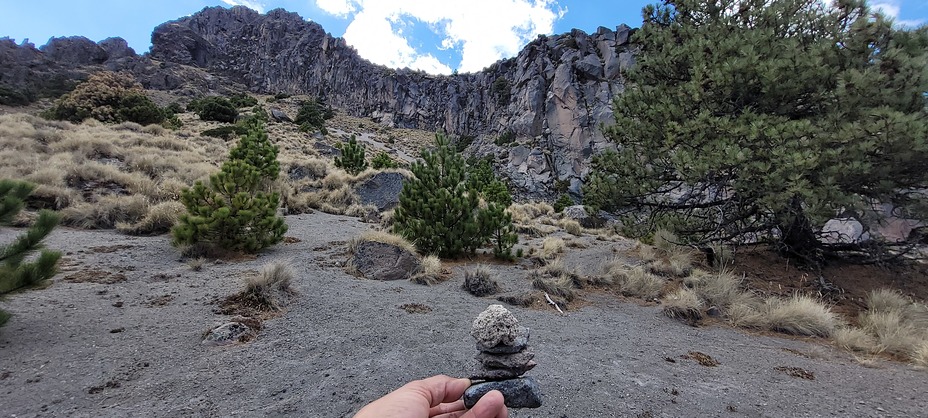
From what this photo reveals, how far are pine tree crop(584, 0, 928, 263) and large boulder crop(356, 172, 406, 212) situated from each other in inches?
343

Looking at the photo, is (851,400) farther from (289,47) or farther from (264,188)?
(289,47)

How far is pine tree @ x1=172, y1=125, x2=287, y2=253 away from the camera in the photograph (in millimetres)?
7078

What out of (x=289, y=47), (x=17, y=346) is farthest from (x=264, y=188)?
(x=289, y=47)

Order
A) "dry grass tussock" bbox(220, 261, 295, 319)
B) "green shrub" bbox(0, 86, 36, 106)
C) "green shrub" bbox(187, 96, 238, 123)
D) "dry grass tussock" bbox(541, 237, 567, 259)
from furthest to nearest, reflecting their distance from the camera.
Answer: "green shrub" bbox(187, 96, 238, 123) → "green shrub" bbox(0, 86, 36, 106) → "dry grass tussock" bbox(541, 237, 567, 259) → "dry grass tussock" bbox(220, 261, 295, 319)

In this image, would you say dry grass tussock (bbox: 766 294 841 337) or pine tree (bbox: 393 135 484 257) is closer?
dry grass tussock (bbox: 766 294 841 337)

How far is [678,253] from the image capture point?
925 cm

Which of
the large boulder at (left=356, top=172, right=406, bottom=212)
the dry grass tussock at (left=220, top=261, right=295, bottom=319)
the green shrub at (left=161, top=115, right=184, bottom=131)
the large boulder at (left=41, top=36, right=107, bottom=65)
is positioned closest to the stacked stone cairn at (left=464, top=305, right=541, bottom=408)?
the dry grass tussock at (left=220, top=261, right=295, bottom=319)

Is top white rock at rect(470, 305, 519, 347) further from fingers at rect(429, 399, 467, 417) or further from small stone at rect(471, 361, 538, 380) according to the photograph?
fingers at rect(429, 399, 467, 417)

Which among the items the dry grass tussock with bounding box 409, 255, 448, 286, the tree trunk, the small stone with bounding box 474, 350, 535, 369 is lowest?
the dry grass tussock with bounding box 409, 255, 448, 286

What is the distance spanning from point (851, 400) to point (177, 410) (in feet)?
17.7

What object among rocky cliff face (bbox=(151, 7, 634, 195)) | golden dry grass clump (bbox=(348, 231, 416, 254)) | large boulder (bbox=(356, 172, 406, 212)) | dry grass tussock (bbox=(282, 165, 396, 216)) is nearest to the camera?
golden dry grass clump (bbox=(348, 231, 416, 254))

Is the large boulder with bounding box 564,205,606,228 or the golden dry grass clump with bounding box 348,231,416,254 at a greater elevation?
the large boulder with bounding box 564,205,606,228

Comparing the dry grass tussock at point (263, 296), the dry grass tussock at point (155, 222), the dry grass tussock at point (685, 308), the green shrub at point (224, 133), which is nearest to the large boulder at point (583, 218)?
the dry grass tussock at point (685, 308)

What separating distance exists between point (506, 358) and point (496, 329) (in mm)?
220
